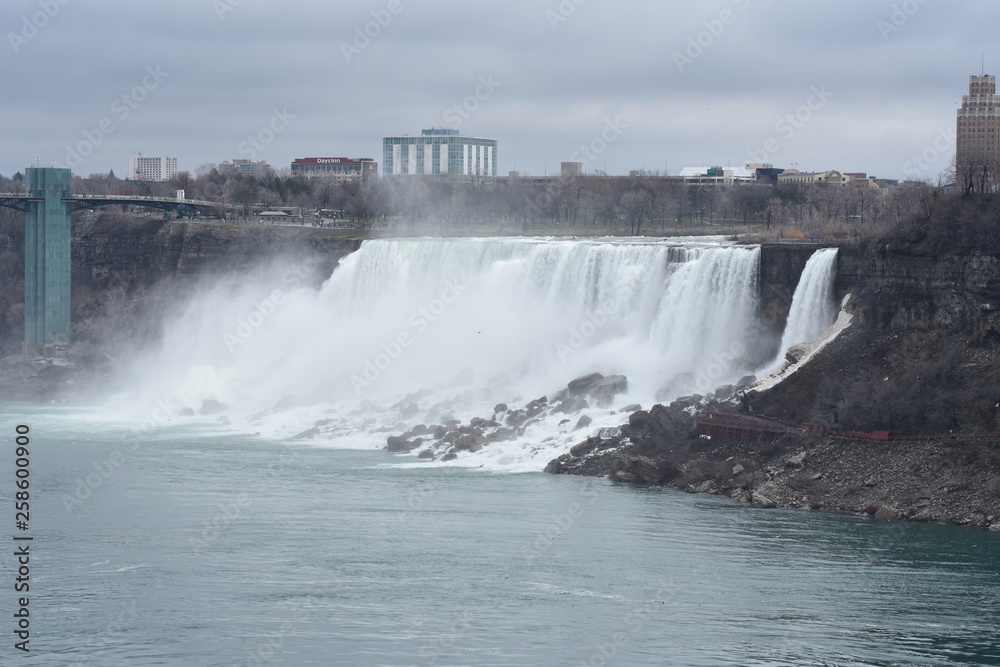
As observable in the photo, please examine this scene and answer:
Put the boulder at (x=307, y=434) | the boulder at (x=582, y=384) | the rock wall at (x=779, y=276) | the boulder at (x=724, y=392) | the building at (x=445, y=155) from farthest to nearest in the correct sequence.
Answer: the building at (x=445, y=155)
the boulder at (x=307, y=434)
the rock wall at (x=779, y=276)
the boulder at (x=582, y=384)
the boulder at (x=724, y=392)

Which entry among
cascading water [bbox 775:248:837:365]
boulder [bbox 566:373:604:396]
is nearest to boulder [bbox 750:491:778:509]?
cascading water [bbox 775:248:837:365]

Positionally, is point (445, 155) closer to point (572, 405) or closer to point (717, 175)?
point (717, 175)

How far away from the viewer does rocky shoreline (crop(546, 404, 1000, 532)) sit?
3225 cm

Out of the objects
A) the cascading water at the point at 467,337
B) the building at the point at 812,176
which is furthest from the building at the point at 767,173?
the cascading water at the point at 467,337

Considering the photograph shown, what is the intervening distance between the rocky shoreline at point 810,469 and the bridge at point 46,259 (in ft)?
120

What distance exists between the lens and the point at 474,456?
3962 centimetres

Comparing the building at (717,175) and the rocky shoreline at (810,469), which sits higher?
the building at (717,175)

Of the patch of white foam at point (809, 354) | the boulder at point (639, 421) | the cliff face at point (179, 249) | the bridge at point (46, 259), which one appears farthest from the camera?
the bridge at point (46, 259)

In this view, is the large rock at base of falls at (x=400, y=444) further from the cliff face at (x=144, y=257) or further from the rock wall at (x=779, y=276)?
the cliff face at (x=144, y=257)

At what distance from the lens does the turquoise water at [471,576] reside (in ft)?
73.5

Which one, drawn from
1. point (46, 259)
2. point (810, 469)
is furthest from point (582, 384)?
point (46, 259)

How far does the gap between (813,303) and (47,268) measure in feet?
129

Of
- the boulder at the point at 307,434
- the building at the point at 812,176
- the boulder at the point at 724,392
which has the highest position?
the building at the point at 812,176

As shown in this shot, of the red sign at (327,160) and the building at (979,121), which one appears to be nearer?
the building at (979,121)
